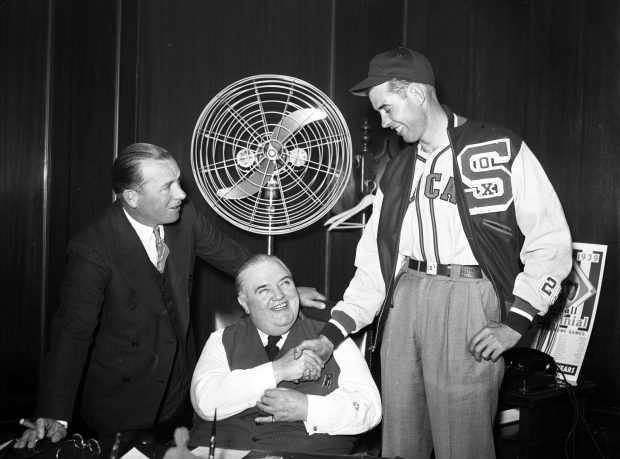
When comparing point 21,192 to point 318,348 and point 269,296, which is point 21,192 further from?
point 318,348

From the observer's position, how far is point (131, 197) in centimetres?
243

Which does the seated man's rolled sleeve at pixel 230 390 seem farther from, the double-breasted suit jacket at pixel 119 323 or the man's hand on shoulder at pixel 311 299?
the man's hand on shoulder at pixel 311 299

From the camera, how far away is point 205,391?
2131 millimetres

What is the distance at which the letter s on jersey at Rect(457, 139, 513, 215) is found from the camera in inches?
77.8

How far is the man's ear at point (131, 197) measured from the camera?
2.42 m

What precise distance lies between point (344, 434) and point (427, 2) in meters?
2.74

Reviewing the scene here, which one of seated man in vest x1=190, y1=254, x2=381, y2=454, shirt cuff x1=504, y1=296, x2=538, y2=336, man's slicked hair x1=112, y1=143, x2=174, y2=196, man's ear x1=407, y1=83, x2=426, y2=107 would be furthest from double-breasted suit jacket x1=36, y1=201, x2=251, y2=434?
shirt cuff x1=504, y1=296, x2=538, y2=336

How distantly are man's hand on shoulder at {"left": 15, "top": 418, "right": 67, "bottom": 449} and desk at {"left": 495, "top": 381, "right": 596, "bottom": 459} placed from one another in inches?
64.4

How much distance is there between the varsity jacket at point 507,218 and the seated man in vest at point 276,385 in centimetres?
14

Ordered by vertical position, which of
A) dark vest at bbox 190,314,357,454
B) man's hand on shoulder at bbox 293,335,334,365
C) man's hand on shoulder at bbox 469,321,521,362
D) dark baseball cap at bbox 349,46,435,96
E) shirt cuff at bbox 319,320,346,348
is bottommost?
dark vest at bbox 190,314,357,454

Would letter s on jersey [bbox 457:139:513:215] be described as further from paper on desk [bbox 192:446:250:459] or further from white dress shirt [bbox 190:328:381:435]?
paper on desk [bbox 192:446:250:459]

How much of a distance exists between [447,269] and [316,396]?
54 cm

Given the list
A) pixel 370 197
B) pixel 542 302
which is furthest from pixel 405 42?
pixel 542 302

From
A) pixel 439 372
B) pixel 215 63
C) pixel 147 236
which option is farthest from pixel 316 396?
pixel 215 63
